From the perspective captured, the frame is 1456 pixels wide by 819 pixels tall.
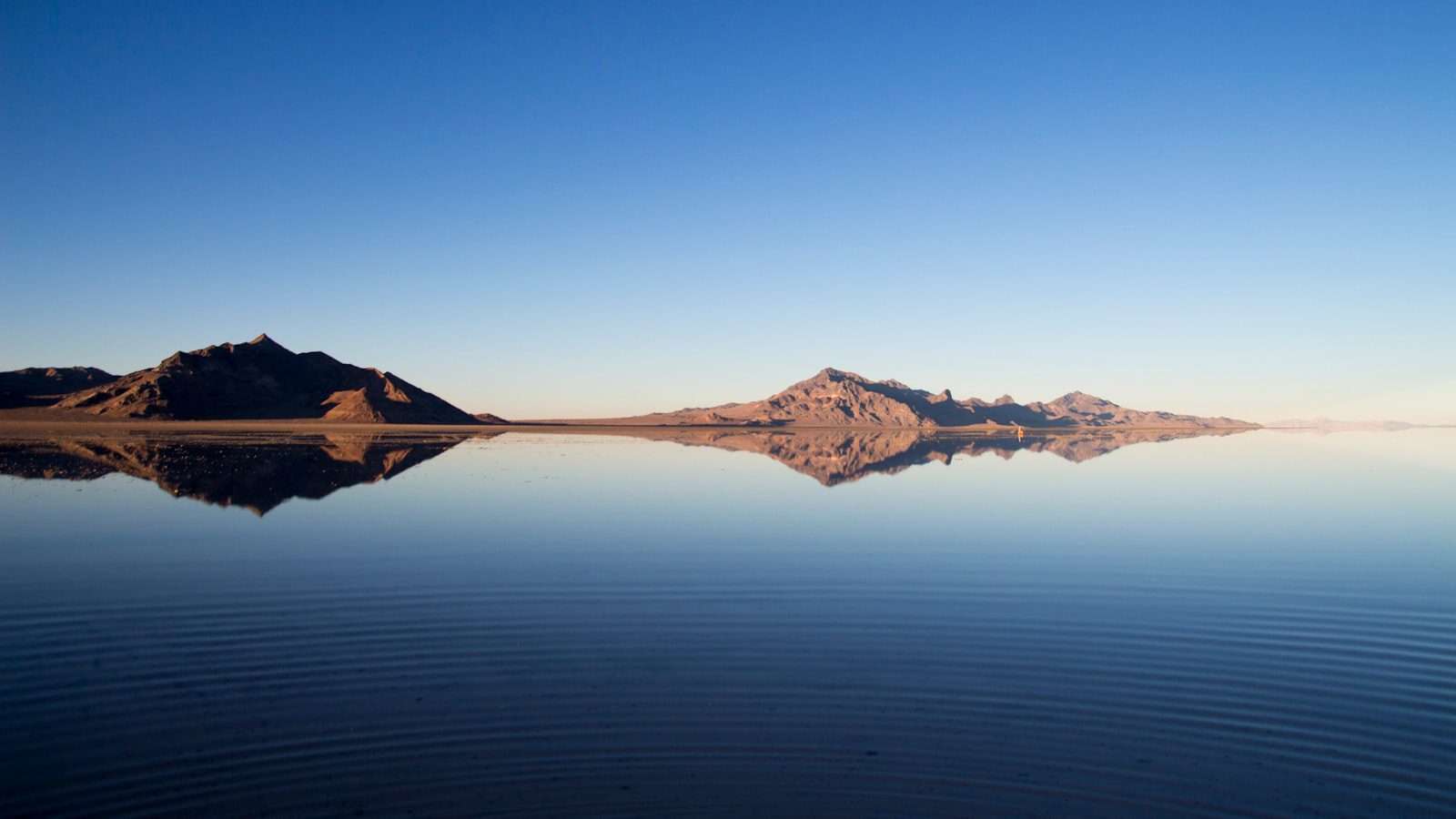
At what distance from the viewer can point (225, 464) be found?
41281 mm

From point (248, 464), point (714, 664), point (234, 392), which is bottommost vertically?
point (714, 664)

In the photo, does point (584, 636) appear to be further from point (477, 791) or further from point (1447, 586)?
point (1447, 586)

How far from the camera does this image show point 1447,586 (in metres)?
16.7

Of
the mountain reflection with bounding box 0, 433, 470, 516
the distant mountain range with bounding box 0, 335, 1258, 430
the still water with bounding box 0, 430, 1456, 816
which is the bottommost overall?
the still water with bounding box 0, 430, 1456, 816

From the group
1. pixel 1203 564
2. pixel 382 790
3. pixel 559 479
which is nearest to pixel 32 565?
pixel 382 790

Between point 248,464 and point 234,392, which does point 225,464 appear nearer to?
point 248,464

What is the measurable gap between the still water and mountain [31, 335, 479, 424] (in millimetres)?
118801

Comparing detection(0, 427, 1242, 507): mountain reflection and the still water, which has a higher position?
detection(0, 427, 1242, 507): mountain reflection

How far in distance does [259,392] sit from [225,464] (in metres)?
117

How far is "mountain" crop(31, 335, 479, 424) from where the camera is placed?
4862 inches

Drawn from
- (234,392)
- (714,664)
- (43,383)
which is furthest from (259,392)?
(714,664)

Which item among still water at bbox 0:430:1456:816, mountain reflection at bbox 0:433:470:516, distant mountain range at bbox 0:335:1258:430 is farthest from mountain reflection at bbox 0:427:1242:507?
distant mountain range at bbox 0:335:1258:430

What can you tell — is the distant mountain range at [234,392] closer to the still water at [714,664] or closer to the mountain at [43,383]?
the mountain at [43,383]

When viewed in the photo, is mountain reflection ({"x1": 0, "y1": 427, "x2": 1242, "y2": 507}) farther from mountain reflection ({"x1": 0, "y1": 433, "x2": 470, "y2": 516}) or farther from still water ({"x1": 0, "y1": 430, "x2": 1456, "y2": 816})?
still water ({"x1": 0, "y1": 430, "x2": 1456, "y2": 816})
